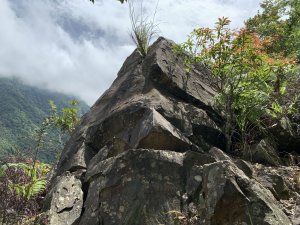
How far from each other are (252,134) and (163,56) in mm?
2689

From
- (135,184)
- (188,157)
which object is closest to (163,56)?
(188,157)

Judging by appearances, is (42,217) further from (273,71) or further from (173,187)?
(273,71)

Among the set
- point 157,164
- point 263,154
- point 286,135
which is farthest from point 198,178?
point 286,135

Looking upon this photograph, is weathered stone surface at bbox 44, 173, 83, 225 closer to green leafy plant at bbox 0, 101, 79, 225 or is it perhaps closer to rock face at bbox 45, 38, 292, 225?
rock face at bbox 45, 38, 292, 225

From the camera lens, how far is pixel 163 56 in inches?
325

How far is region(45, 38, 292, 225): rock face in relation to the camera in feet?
13.5

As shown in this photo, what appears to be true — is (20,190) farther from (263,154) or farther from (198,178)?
(263,154)

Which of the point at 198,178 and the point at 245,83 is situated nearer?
the point at 198,178

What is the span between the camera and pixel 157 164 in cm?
514

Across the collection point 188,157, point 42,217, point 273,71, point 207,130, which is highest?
point 273,71

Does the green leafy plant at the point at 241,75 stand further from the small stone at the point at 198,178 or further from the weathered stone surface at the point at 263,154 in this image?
the small stone at the point at 198,178

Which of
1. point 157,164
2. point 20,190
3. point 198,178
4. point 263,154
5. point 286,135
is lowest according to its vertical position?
point 20,190

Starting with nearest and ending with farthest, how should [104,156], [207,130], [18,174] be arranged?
[18,174] < [104,156] < [207,130]

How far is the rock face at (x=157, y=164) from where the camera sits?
4.10 m
